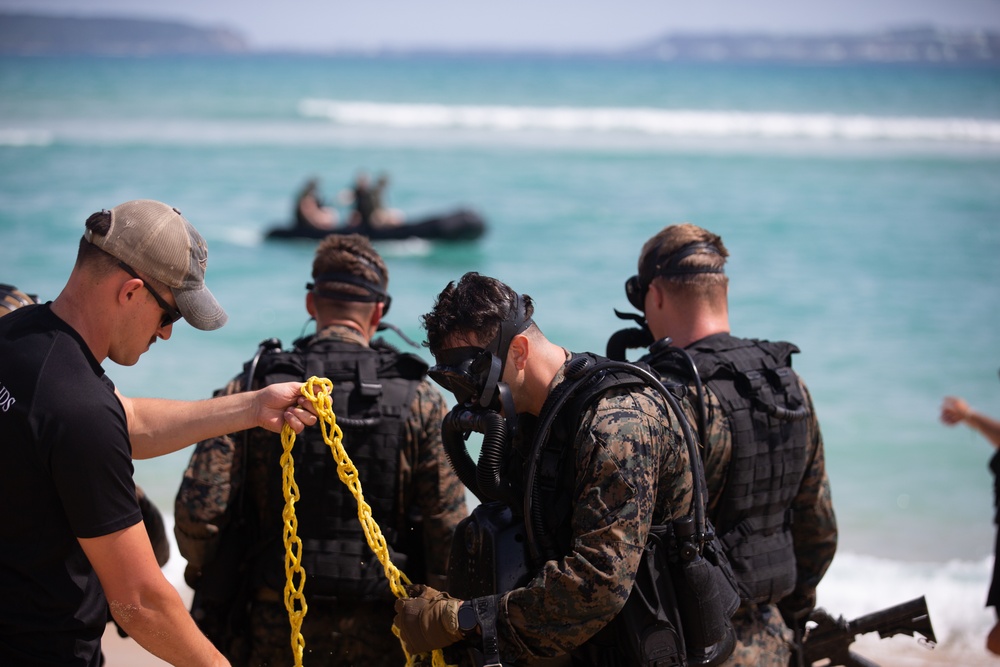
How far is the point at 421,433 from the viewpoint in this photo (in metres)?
3.74

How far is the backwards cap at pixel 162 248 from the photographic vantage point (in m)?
2.58

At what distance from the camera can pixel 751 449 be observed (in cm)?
334

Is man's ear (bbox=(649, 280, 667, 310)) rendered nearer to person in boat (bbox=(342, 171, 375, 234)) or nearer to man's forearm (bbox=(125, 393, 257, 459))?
man's forearm (bbox=(125, 393, 257, 459))

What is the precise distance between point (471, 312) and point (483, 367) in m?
0.16

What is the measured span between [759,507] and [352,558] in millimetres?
1432

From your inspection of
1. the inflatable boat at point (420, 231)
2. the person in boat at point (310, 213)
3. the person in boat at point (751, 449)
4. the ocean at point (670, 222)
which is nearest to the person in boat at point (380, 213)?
the inflatable boat at point (420, 231)

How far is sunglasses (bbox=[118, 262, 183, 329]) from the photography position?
260cm

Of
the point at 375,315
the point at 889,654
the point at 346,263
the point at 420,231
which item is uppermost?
the point at 420,231

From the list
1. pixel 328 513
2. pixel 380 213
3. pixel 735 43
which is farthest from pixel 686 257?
pixel 735 43

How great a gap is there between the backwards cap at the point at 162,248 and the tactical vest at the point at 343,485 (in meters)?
0.99

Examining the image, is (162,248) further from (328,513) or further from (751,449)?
(751,449)

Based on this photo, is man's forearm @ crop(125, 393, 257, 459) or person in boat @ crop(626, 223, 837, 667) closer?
man's forearm @ crop(125, 393, 257, 459)

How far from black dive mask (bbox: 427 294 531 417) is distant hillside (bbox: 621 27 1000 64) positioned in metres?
144


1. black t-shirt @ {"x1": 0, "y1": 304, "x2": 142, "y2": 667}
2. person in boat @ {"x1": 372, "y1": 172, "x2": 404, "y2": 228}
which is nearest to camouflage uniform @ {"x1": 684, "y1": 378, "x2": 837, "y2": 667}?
black t-shirt @ {"x1": 0, "y1": 304, "x2": 142, "y2": 667}
